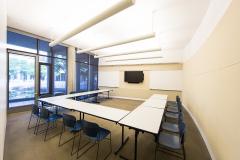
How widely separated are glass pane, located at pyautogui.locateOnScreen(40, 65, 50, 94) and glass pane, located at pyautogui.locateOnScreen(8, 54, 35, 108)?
0.30 m

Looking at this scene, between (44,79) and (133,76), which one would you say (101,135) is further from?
(133,76)

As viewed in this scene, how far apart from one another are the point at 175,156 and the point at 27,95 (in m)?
5.71

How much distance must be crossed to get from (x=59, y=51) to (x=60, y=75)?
4.13ft

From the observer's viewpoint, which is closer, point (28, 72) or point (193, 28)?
point (193, 28)

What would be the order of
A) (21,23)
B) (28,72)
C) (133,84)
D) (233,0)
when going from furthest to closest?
1. (133,84)
2. (28,72)
3. (21,23)
4. (233,0)

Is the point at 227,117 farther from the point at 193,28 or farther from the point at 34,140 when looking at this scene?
the point at 34,140

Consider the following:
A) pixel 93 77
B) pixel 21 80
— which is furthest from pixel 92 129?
pixel 93 77

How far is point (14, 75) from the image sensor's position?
4.24 m

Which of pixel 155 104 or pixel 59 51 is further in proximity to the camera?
pixel 59 51

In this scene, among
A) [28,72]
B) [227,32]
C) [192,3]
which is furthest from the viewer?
[28,72]

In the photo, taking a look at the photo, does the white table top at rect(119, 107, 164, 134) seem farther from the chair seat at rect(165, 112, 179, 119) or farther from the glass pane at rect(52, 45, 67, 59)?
the glass pane at rect(52, 45, 67, 59)

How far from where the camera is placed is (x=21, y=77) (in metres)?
4.48

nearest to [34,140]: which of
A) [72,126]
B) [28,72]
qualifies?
[72,126]

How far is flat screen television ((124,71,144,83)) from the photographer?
285 inches
